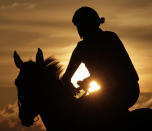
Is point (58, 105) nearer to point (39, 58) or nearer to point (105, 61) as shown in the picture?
point (39, 58)

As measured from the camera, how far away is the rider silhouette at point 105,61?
14.1 meters

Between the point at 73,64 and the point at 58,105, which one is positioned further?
the point at 73,64

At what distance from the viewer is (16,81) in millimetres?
14469

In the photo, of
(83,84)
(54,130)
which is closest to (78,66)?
(83,84)

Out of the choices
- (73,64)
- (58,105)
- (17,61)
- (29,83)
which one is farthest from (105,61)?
(17,61)

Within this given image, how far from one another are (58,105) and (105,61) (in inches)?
48.9

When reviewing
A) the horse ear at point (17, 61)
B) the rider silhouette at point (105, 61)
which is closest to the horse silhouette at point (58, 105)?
the horse ear at point (17, 61)

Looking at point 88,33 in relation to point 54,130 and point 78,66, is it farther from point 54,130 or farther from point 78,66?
point 54,130

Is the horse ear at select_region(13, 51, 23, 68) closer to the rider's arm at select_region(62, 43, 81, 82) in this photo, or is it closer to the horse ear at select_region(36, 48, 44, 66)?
the horse ear at select_region(36, 48, 44, 66)

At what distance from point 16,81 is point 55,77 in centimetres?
79

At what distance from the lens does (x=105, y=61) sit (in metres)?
14.2

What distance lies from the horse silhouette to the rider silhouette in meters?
0.30

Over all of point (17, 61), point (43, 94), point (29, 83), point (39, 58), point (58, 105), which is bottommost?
point (58, 105)

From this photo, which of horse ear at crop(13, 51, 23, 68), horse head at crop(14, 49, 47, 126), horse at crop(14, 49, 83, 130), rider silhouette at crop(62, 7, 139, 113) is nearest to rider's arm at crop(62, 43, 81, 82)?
rider silhouette at crop(62, 7, 139, 113)
